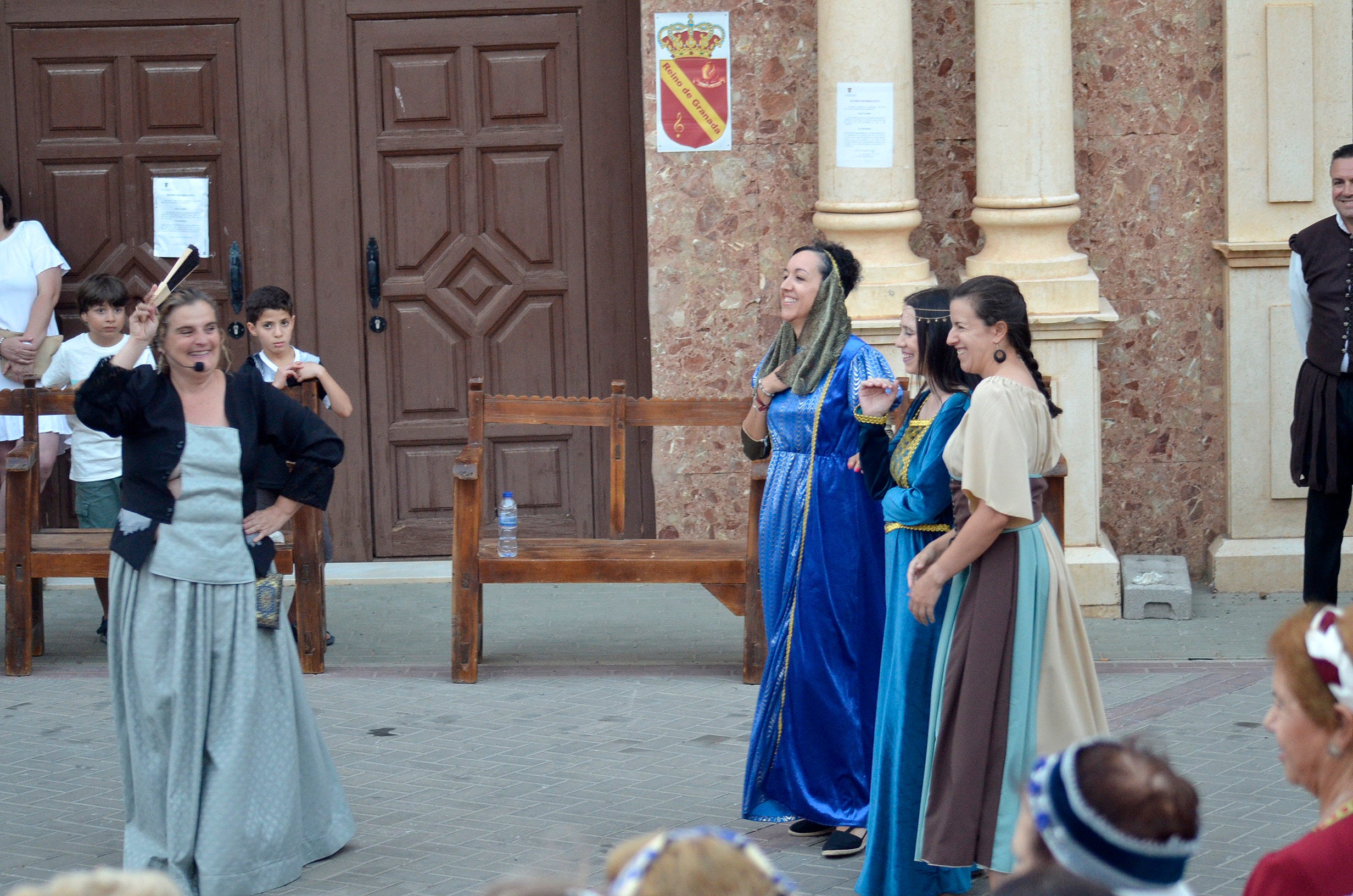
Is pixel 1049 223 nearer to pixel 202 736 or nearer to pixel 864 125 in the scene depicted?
pixel 864 125

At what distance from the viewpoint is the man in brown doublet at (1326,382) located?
21.8 feet

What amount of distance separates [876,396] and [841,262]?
640 millimetres

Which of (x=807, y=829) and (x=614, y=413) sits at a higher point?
(x=614, y=413)

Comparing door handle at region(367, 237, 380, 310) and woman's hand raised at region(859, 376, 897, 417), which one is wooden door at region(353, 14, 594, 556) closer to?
door handle at region(367, 237, 380, 310)

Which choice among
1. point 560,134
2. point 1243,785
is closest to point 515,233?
point 560,134

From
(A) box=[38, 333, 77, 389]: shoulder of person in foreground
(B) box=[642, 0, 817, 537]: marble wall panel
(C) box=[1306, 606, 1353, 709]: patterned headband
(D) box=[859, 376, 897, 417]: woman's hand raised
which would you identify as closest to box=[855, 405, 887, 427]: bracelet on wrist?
(D) box=[859, 376, 897, 417]: woman's hand raised

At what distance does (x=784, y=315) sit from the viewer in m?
5.06

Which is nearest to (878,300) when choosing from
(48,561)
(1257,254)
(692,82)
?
(692,82)

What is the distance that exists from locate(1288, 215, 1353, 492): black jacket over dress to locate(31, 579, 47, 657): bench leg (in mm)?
5518

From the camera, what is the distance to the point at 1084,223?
8.03 metres

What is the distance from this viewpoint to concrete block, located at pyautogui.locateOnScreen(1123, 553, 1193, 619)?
24.4ft

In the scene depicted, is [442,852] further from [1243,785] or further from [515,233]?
[515,233]

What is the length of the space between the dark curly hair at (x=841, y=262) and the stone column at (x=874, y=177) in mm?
2440

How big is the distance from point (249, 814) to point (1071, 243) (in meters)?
5.19
